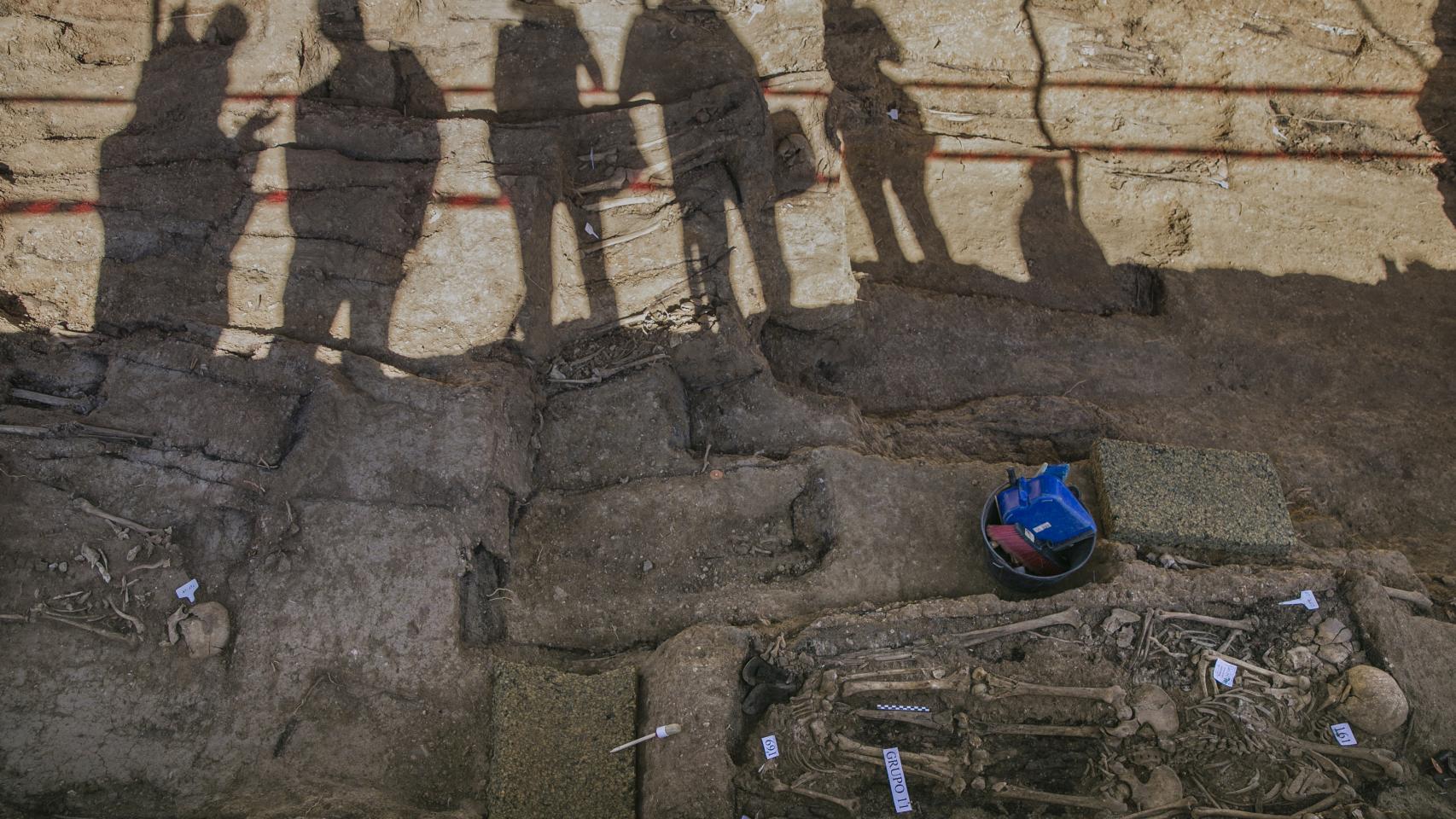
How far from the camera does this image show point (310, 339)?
14.2ft

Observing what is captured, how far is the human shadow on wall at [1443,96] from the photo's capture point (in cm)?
628

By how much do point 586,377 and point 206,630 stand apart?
2087mm

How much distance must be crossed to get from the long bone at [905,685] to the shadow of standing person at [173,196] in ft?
11.5

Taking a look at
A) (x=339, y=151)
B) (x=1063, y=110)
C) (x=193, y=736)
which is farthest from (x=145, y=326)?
(x=1063, y=110)

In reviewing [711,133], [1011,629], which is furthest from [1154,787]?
[711,133]

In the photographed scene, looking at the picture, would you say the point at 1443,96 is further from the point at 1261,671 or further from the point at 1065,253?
the point at 1261,671

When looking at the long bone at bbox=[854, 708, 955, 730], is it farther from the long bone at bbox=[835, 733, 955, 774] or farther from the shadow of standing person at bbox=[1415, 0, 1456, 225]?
the shadow of standing person at bbox=[1415, 0, 1456, 225]

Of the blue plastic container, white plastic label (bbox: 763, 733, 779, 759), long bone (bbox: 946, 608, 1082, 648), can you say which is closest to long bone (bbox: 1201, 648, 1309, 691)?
long bone (bbox: 946, 608, 1082, 648)

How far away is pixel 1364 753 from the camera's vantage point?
3.67 meters

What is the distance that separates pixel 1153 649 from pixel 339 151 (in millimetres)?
4713

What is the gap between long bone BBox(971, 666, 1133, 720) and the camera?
376 cm

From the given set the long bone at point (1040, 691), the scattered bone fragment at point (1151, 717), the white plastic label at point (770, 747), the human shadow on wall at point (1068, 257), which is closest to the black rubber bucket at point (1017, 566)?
the long bone at point (1040, 691)

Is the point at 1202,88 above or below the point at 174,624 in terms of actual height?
above

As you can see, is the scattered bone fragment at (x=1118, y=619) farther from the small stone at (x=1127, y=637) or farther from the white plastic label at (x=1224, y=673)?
the white plastic label at (x=1224, y=673)
